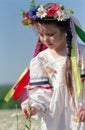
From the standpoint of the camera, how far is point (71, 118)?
3676 millimetres

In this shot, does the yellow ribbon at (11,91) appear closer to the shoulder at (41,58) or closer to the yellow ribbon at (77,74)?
the shoulder at (41,58)

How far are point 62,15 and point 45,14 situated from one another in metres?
0.11

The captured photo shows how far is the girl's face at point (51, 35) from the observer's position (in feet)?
11.7

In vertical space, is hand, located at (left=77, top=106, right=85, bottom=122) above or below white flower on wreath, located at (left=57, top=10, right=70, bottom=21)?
below

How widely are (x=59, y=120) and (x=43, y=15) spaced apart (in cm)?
67

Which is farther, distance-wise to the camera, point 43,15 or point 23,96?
point 23,96

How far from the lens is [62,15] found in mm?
3695

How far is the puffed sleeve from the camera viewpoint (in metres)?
3.68

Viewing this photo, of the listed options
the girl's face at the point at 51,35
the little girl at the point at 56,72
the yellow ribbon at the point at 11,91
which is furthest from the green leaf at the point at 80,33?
the yellow ribbon at the point at 11,91

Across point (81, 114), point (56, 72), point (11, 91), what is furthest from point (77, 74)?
point (11, 91)

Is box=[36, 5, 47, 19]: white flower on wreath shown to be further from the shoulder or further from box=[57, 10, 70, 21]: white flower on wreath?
the shoulder

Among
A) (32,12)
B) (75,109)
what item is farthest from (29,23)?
(75,109)

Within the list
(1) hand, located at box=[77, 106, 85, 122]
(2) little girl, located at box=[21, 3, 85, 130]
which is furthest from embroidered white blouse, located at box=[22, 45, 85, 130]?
(1) hand, located at box=[77, 106, 85, 122]

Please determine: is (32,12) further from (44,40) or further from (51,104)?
(51,104)
